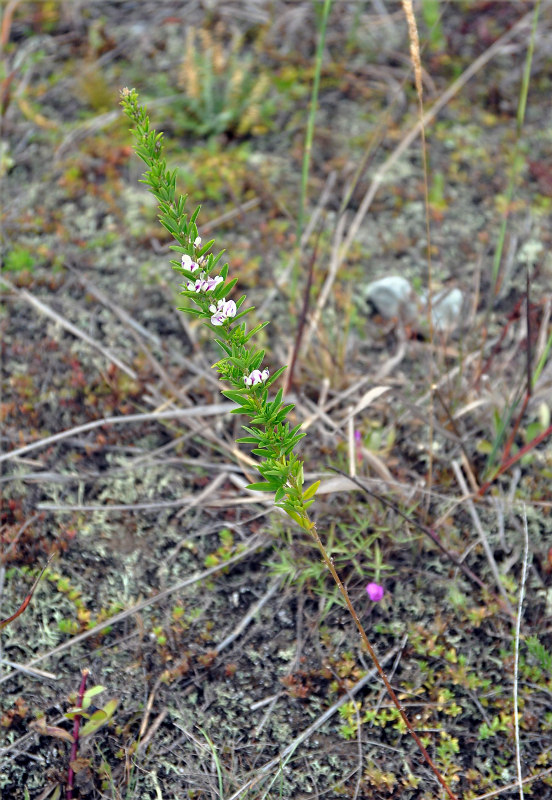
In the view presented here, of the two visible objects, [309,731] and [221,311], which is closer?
[221,311]

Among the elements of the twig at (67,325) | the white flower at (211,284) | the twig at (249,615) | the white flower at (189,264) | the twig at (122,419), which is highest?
the white flower at (189,264)

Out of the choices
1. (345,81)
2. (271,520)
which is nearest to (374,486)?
(271,520)

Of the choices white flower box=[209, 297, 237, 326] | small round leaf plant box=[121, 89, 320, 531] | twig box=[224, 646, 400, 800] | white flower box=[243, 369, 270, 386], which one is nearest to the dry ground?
twig box=[224, 646, 400, 800]

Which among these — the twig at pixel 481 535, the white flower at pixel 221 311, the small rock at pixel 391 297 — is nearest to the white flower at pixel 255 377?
the white flower at pixel 221 311

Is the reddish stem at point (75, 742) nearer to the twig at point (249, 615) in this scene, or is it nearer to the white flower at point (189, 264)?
the twig at point (249, 615)

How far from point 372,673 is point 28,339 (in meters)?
2.17

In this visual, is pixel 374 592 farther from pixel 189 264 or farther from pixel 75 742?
pixel 189 264

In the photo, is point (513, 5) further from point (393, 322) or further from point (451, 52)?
point (393, 322)

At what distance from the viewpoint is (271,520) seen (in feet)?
8.57

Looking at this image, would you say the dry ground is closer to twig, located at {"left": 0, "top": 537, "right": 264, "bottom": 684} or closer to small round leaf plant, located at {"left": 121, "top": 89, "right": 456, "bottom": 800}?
twig, located at {"left": 0, "top": 537, "right": 264, "bottom": 684}

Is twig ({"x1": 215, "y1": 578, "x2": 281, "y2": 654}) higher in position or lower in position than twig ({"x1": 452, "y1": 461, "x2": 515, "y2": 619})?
lower

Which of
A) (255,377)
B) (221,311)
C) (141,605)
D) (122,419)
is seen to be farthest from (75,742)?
(221,311)

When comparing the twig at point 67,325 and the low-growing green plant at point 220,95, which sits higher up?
the low-growing green plant at point 220,95

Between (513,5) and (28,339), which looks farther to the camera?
(513,5)
